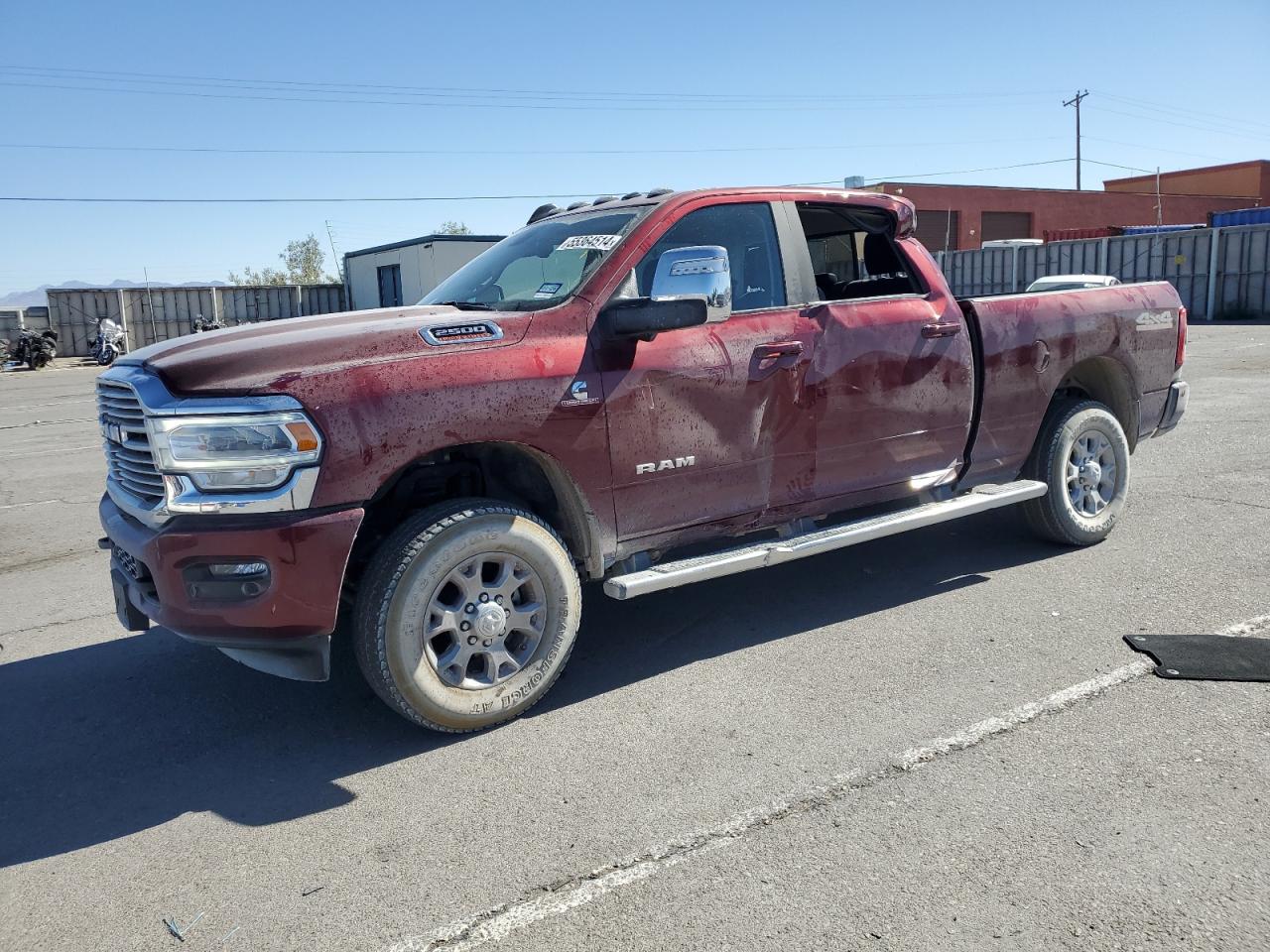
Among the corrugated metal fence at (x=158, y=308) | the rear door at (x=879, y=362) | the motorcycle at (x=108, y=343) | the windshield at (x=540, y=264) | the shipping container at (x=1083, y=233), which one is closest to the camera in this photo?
the windshield at (x=540, y=264)

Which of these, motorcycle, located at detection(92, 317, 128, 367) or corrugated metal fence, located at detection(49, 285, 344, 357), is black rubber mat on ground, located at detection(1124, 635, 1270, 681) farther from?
corrugated metal fence, located at detection(49, 285, 344, 357)

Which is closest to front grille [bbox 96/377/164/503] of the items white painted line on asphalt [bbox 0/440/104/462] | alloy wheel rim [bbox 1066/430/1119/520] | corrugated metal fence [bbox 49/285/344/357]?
alloy wheel rim [bbox 1066/430/1119/520]

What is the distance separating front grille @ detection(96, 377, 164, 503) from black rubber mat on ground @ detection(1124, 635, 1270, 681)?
3974 millimetres

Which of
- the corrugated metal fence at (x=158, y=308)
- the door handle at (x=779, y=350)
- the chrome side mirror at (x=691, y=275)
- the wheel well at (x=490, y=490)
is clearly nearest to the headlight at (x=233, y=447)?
the wheel well at (x=490, y=490)

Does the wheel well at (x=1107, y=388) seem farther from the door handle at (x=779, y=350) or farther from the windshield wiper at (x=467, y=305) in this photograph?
the windshield wiper at (x=467, y=305)

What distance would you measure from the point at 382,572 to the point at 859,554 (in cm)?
338

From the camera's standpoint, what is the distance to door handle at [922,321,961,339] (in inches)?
201

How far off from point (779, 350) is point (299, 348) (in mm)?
2046

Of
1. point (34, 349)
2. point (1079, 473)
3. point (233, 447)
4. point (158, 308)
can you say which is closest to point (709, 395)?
point (233, 447)

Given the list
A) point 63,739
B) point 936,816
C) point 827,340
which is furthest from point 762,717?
point 63,739

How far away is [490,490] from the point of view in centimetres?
429

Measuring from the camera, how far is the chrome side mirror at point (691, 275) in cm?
404

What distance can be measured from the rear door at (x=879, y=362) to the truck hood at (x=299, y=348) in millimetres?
1561

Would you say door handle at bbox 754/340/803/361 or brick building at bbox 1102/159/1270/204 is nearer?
door handle at bbox 754/340/803/361
